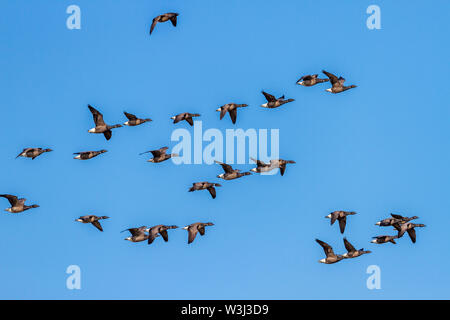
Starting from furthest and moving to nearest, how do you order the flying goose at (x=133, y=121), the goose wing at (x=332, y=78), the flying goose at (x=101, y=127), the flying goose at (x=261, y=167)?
the flying goose at (x=133, y=121) < the flying goose at (x=261, y=167) < the flying goose at (x=101, y=127) < the goose wing at (x=332, y=78)

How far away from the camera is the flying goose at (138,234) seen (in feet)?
426

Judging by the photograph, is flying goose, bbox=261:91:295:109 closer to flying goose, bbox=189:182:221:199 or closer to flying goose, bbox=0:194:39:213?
flying goose, bbox=189:182:221:199

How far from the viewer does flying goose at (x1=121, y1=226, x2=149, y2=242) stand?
426 feet

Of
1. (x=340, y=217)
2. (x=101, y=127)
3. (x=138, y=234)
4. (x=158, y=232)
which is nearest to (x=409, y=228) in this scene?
(x=340, y=217)

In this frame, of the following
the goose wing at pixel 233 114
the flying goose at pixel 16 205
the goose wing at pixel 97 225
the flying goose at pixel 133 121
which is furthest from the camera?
the goose wing at pixel 97 225

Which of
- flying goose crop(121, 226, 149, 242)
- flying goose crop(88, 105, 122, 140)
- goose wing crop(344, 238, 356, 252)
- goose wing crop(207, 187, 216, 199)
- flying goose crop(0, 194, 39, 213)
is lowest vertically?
goose wing crop(344, 238, 356, 252)

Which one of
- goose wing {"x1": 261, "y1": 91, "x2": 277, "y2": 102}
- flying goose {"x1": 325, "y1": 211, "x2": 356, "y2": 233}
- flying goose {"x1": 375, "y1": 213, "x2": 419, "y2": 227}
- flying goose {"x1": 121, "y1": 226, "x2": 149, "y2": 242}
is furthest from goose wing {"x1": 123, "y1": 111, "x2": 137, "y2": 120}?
flying goose {"x1": 375, "y1": 213, "x2": 419, "y2": 227}

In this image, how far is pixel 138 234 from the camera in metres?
130

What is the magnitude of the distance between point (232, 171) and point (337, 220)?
10250mm

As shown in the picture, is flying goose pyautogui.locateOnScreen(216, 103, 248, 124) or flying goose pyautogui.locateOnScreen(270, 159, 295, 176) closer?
flying goose pyautogui.locateOnScreen(216, 103, 248, 124)

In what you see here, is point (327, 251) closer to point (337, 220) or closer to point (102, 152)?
point (337, 220)

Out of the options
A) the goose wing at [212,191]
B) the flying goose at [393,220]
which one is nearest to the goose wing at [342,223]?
the flying goose at [393,220]

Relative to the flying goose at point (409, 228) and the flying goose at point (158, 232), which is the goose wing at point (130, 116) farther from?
the flying goose at point (409, 228)

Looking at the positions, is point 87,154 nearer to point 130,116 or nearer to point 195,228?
point 130,116
